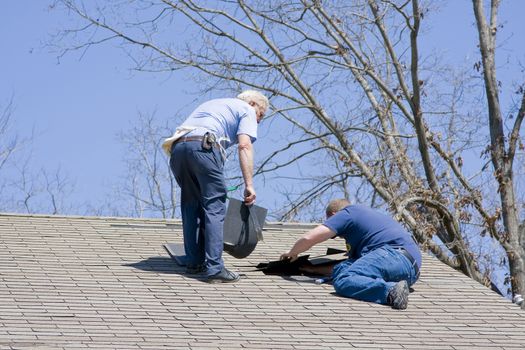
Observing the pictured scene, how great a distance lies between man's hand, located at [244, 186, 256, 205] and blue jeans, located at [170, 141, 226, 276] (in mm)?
174

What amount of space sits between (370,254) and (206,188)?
1373mm

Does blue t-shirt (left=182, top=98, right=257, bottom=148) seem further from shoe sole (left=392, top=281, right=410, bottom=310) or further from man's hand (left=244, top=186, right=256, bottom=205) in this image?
shoe sole (left=392, top=281, right=410, bottom=310)

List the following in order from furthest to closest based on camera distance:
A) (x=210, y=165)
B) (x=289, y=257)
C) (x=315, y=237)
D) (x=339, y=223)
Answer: (x=289, y=257) < (x=339, y=223) < (x=315, y=237) < (x=210, y=165)

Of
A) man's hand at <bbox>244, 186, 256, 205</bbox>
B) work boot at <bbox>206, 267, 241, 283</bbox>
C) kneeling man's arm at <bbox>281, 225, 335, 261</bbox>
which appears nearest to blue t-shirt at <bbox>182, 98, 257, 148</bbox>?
man's hand at <bbox>244, 186, 256, 205</bbox>

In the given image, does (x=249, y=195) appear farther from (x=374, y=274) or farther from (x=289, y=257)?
(x=374, y=274)

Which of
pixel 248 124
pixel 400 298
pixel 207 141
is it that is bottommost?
pixel 400 298

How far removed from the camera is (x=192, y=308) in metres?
7.85

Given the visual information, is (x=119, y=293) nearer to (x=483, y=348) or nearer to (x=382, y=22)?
(x=483, y=348)

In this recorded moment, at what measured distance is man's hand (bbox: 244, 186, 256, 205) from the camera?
8.49 metres

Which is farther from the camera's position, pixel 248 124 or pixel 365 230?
pixel 365 230

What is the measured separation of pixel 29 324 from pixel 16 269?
5.75 feet

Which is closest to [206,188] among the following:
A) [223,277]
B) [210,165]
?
[210,165]

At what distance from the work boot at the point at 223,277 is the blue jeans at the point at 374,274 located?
802 mm

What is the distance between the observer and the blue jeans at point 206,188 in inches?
332
